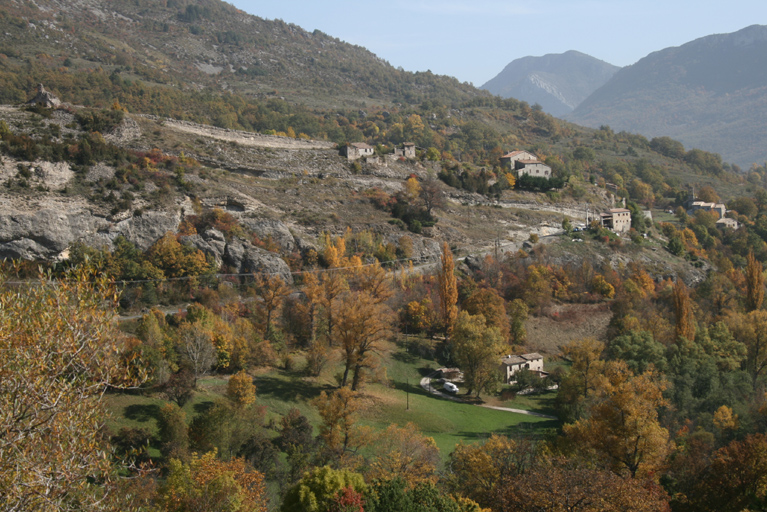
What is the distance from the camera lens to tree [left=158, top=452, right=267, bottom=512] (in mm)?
13797

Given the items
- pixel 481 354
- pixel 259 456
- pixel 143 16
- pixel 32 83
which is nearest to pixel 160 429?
pixel 259 456

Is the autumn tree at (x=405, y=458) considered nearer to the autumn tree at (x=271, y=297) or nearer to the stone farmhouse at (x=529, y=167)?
the autumn tree at (x=271, y=297)

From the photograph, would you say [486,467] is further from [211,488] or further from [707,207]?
[707,207]

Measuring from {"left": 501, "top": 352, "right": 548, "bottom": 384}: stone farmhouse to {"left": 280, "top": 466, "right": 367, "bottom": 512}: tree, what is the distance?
2243cm

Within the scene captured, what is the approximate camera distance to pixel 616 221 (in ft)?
205

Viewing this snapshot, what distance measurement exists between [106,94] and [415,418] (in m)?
63.1

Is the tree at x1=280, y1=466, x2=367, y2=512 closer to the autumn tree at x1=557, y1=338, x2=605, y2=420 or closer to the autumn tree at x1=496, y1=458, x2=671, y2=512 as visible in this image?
the autumn tree at x1=496, y1=458, x2=671, y2=512

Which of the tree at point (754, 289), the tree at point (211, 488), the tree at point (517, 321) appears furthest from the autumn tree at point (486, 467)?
the tree at point (754, 289)

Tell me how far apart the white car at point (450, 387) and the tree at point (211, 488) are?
60.6 ft

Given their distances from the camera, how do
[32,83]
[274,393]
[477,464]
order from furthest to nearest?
1. [32,83]
2. [274,393]
3. [477,464]

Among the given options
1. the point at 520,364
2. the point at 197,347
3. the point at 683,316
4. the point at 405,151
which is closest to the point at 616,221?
the point at 405,151

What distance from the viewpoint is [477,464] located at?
59.7 ft

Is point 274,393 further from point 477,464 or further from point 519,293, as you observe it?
point 519,293

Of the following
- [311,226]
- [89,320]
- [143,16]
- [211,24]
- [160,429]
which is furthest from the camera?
[211,24]
